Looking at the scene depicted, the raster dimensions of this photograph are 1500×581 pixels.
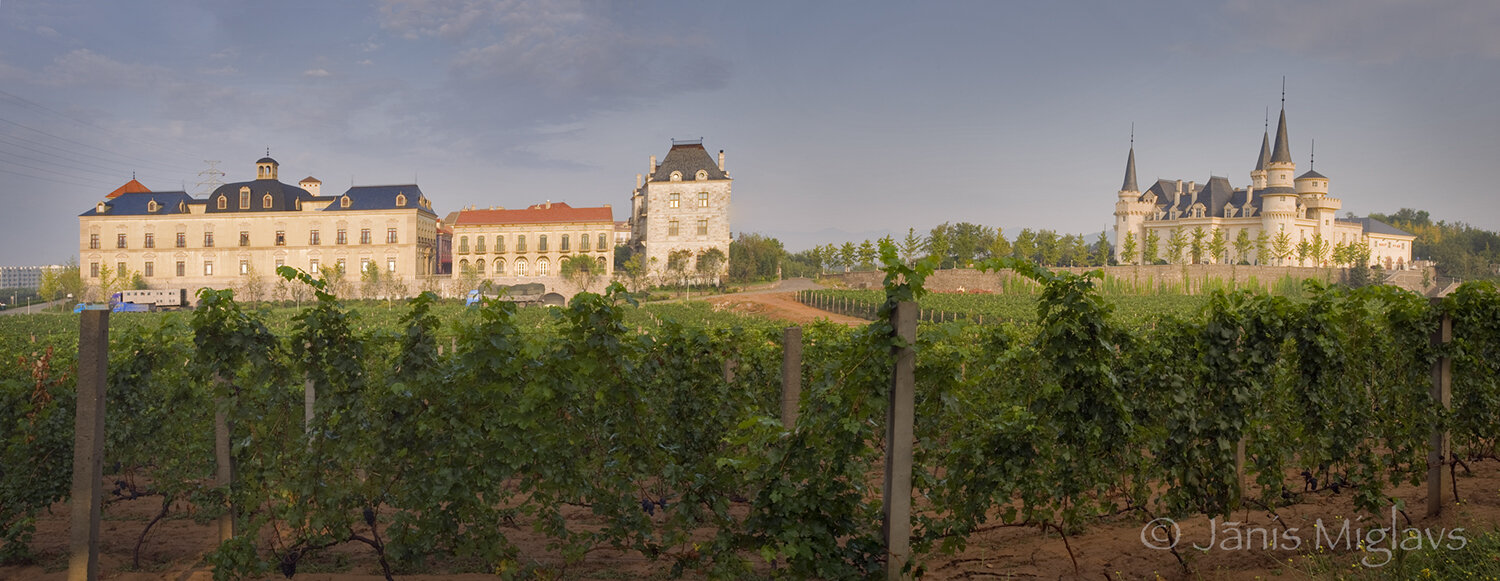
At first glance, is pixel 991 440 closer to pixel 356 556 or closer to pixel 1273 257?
pixel 356 556

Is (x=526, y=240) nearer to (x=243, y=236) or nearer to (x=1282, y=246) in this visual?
(x=243, y=236)

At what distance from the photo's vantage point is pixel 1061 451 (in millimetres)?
4703

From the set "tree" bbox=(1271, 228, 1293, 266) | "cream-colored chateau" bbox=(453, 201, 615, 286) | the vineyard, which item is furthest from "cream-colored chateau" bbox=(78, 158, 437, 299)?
"tree" bbox=(1271, 228, 1293, 266)

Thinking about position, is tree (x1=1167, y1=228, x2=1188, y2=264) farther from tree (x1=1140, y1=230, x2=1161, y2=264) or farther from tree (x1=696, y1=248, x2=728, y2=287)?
tree (x1=696, y1=248, x2=728, y2=287)

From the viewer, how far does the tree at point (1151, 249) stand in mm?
80375

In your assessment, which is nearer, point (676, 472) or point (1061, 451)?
point (1061, 451)

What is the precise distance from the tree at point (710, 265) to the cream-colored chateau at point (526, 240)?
8727mm

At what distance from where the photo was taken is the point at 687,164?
66562mm

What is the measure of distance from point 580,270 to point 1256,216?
226 feet

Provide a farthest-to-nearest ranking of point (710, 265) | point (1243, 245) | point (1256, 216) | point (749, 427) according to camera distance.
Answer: point (1256, 216) → point (1243, 245) → point (710, 265) → point (749, 427)

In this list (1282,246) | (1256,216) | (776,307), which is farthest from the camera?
(1256,216)

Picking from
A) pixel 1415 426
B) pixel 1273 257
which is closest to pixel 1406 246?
pixel 1273 257

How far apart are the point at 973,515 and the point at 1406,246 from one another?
122289mm
